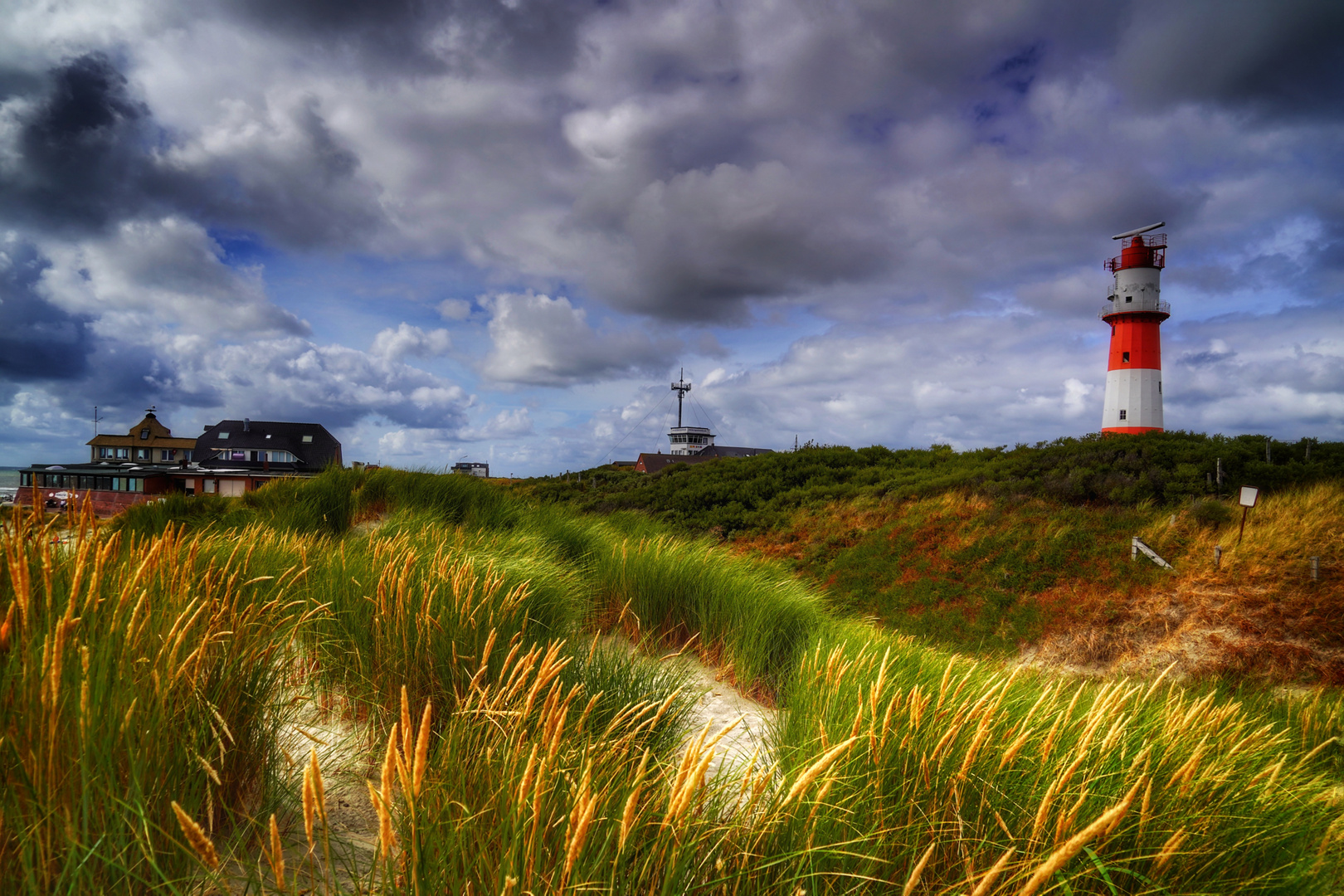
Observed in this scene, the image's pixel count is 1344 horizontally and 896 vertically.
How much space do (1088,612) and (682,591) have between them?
9.68m

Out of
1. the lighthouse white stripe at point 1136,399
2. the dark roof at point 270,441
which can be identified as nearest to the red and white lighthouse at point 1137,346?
the lighthouse white stripe at point 1136,399

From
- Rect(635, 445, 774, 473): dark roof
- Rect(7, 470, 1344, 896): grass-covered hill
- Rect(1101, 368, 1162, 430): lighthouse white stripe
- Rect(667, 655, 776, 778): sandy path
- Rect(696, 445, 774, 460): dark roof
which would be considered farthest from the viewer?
Rect(696, 445, 774, 460): dark roof

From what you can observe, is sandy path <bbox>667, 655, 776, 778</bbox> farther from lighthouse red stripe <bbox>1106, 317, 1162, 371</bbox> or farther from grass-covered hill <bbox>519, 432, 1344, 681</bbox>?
lighthouse red stripe <bbox>1106, 317, 1162, 371</bbox>

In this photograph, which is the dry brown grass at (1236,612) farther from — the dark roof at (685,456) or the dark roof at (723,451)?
the dark roof at (723,451)

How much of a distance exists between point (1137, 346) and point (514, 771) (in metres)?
36.3

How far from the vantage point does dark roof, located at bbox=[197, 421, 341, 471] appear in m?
50.3

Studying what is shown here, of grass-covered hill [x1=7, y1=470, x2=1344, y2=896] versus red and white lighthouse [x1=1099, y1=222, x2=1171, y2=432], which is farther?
red and white lighthouse [x1=1099, y1=222, x2=1171, y2=432]

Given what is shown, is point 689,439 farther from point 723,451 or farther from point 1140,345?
point 1140,345

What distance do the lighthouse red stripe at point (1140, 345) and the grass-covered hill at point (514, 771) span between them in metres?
32.9

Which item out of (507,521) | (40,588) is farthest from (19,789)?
(507,521)

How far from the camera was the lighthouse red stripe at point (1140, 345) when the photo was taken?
97.6 ft

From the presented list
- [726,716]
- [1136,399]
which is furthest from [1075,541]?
[1136,399]

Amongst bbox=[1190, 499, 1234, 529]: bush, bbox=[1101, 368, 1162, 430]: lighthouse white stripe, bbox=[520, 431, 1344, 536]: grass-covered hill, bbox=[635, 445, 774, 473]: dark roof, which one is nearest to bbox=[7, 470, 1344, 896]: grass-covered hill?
bbox=[1190, 499, 1234, 529]: bush

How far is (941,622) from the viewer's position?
41.4 feet
